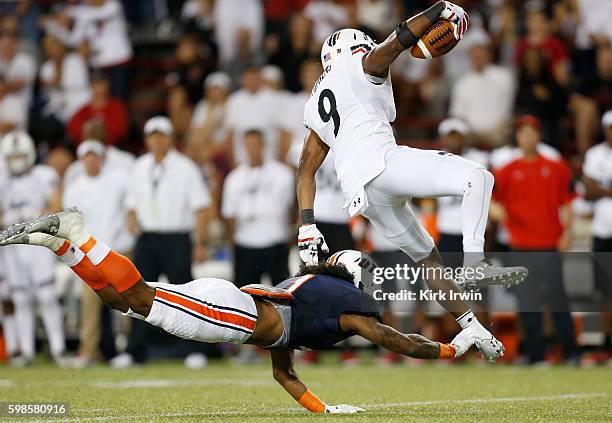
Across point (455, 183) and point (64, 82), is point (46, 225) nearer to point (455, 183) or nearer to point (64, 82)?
point (455, 183)

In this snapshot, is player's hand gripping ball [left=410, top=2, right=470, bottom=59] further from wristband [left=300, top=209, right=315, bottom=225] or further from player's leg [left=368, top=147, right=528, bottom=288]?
wristband [left=300, top=209, right=315, bottom=225]

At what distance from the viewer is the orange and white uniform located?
6.32 meters

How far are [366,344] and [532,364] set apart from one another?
2445 mm

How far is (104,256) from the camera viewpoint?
634cm

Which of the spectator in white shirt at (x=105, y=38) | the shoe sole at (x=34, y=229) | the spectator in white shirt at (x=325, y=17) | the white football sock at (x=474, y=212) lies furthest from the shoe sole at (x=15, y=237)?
the spectator in white shirt at (x=105, y=38)

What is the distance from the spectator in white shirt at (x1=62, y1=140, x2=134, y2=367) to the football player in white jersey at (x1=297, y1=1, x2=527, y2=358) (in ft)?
17.1

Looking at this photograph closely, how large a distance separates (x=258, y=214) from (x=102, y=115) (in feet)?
11.0

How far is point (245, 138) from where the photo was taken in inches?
500

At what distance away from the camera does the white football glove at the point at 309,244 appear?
722 cm

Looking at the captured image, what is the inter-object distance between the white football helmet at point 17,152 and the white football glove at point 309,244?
5964 mm

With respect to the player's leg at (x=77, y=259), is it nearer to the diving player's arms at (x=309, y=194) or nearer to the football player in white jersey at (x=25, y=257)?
the diving player's arms at (x=309, y=194)

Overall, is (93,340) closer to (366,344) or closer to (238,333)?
(366,344)

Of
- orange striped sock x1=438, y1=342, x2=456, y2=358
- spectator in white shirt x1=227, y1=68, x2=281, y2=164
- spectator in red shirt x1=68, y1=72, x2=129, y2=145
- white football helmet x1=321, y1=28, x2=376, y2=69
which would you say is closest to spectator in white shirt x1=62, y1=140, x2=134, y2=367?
spectator in white shirt x1=227, y1=68, x2=281, y2=164

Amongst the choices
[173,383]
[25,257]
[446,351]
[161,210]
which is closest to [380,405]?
[446,351]
